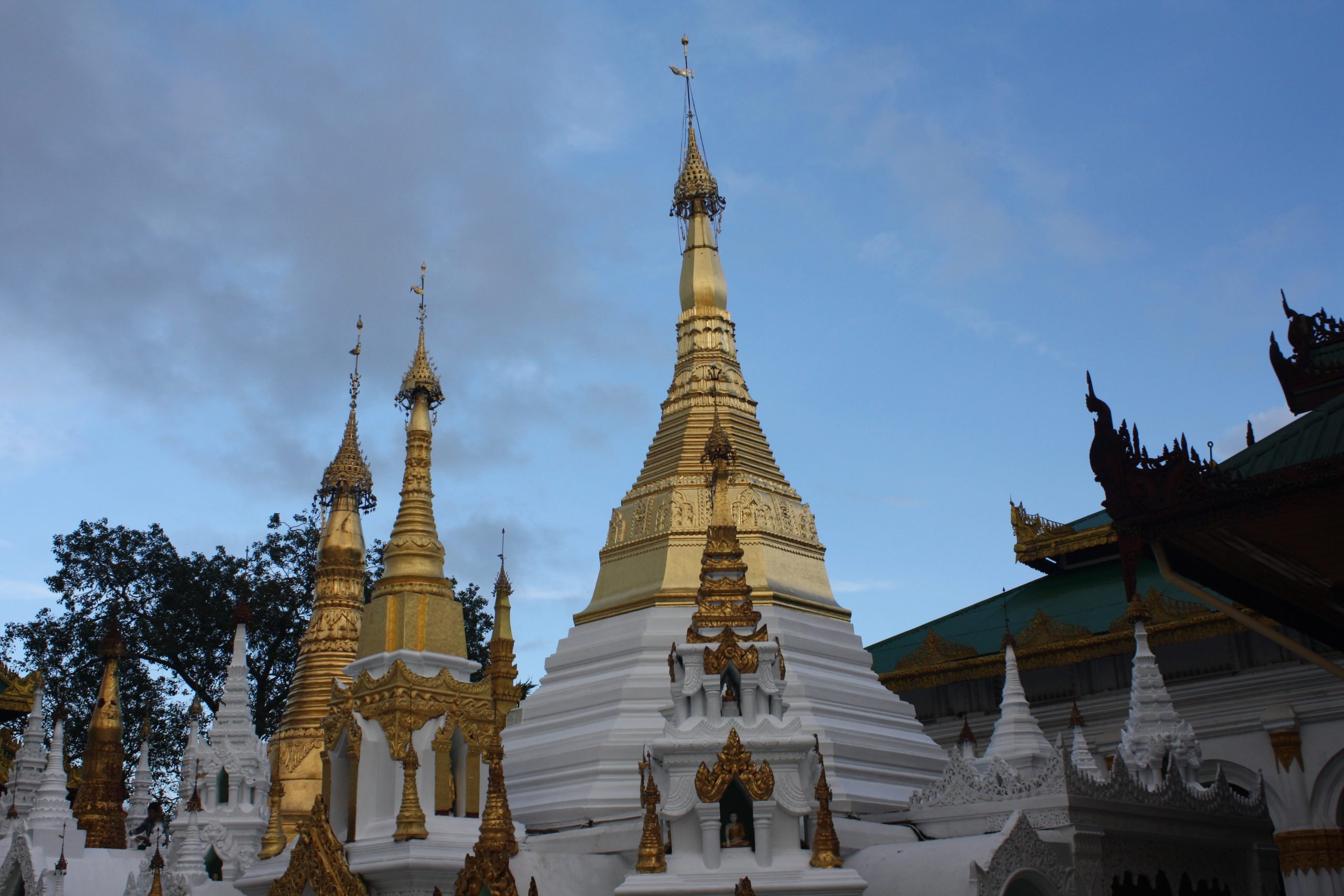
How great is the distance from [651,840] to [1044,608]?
13714 millimetres

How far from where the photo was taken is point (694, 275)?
2461 cm

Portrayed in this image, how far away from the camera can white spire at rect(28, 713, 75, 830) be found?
2186 centimetres

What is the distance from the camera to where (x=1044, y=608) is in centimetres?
2523

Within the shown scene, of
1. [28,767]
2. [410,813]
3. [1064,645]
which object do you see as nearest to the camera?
[410,813]

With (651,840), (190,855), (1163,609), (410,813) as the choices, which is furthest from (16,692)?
(1163,609)

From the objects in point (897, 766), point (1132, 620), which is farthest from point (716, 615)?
point (1132, 620)

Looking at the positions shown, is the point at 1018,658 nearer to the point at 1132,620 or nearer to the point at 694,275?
the point at 1132,620

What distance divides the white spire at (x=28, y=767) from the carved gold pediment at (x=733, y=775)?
15525mm

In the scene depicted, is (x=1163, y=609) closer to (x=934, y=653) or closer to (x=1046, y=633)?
(x=1046, y=633)

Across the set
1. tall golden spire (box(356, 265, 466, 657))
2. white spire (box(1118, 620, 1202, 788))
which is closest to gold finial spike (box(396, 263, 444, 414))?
tall golden spire (box(356, 265, 466, 657))

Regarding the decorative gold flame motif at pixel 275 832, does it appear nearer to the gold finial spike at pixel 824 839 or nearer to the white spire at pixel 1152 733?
the gold finial spike at pixel 824 839

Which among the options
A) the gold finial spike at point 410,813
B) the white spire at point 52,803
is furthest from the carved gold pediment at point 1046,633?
the white spire at point 52,803

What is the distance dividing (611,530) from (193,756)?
292 inches

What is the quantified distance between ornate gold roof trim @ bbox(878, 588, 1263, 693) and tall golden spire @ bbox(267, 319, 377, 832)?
975 cm
